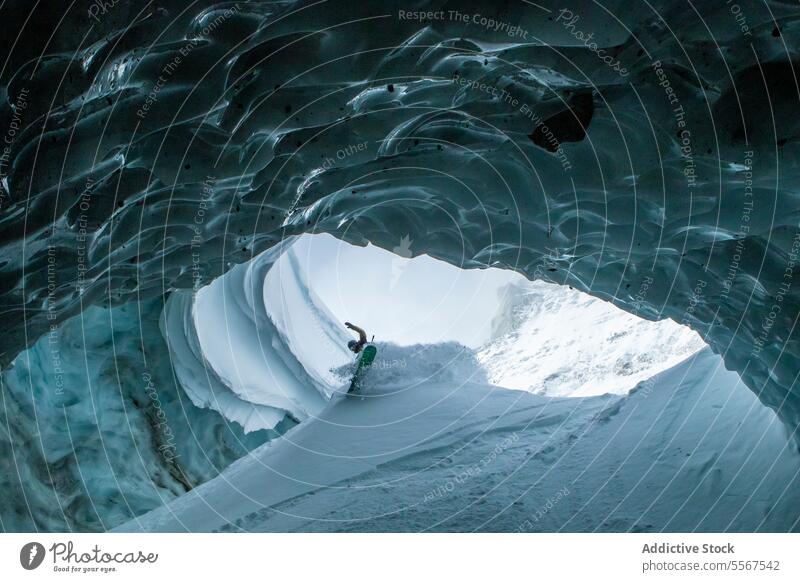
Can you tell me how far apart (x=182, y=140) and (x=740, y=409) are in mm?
7723

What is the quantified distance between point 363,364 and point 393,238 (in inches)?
222

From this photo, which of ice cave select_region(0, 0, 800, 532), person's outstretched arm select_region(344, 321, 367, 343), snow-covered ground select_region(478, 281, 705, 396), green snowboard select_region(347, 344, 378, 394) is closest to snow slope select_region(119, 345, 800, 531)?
ice cave select_region(0, 0, 800, 532)

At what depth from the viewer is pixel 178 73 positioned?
4719 millimetres

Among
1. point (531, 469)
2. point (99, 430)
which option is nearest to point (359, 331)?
Answer: point (99, 430)

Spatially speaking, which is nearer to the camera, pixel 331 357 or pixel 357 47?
pixel 357 47

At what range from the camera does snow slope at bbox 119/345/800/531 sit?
7531 mm

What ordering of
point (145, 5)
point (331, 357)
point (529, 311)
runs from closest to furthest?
point (145, 5)
point (331, 357)
point (529, 311)

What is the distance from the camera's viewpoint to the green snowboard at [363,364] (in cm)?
1334

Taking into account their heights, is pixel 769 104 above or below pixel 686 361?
above

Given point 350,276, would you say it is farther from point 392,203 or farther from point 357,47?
point 357,47

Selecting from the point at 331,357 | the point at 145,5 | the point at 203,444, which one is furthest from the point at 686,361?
the point at 145,5

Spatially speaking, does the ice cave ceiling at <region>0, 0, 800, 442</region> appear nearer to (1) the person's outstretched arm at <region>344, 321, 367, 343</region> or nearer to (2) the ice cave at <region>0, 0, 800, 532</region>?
(2) the ice cave at <region>0, 0, 800, 532</region>

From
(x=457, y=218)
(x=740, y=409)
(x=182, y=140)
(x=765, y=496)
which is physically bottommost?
(x=765, y=496)

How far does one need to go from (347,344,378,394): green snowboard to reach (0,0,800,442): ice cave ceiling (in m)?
6.33
